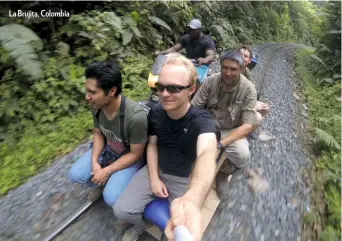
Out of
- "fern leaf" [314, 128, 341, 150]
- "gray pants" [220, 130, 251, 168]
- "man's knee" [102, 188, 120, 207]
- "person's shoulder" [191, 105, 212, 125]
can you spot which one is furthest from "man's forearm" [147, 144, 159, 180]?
"fern leaf" [314, 128, 341, 150]

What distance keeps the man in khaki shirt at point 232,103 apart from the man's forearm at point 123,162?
1.05m

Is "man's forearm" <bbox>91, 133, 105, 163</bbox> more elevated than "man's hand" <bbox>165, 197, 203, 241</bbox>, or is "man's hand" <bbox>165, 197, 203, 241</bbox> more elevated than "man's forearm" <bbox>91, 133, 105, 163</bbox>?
"man's hand" <bbox>165, 197, 203, 241</bbox>

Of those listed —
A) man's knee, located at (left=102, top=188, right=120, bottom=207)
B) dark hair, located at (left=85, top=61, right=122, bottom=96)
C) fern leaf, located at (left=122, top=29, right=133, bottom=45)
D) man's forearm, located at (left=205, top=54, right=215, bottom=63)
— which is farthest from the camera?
fern leaf, located at (left=122, top=29, right=133, bottom=45)

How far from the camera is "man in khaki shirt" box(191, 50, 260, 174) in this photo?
324cm

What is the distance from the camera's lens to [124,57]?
21.5 feet

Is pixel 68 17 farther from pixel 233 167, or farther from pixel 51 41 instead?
pixel 233 167

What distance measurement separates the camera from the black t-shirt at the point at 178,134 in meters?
2.29

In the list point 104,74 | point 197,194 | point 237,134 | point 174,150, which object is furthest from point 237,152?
point 104,74

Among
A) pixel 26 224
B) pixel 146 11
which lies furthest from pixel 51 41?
pixel 26 224

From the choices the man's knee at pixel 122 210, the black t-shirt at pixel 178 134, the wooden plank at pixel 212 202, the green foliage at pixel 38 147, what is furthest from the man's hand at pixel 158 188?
the green foliage at pixel 38 147

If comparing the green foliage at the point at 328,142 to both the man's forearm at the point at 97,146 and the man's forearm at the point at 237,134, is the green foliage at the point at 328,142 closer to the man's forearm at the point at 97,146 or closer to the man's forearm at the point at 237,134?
the man's forearm at the point at 237,134

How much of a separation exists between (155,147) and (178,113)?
0.51 meters

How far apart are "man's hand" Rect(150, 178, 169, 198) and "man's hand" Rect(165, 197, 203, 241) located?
1.17 metres

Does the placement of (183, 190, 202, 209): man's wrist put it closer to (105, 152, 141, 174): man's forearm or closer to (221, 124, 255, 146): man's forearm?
(105, 152, 141, 174): man's forearm
